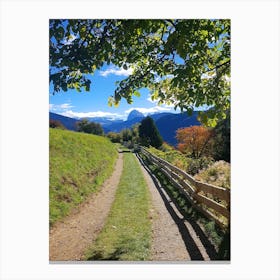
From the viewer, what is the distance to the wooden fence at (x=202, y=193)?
16.7 feet

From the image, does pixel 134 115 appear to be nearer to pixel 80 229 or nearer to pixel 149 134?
pixel 149 134

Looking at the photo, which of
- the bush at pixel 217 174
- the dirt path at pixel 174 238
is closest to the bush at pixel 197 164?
the bush at pixel 217 174

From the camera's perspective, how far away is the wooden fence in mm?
5105

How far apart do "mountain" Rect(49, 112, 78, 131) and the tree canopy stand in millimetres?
480

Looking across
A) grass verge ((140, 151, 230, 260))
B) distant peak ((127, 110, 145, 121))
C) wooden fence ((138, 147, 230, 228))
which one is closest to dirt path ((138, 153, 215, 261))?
grass verge ((140, 151, 230, 260))

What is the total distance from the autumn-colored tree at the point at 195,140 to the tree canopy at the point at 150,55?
0.58 m

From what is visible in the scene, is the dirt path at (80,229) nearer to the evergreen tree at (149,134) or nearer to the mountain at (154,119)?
the evergreen tree at (149,134)

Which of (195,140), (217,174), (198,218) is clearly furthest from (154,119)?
(198,218)

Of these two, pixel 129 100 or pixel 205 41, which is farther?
pixel 129 100

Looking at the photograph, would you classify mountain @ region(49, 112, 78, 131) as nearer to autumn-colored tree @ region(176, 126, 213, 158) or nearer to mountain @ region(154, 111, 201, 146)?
mountain @ region(154, 111, 201, 146)
